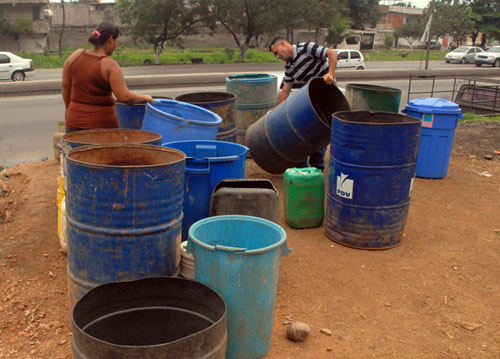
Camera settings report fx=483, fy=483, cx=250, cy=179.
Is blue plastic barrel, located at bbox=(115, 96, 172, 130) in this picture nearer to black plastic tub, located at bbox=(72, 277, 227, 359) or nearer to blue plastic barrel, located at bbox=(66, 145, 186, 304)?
blue plastic barrel, located at bbox=(66, 145, 186, 304)

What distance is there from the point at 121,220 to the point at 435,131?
4.92 meters

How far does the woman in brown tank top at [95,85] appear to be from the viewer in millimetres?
4070

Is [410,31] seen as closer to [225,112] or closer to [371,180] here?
[225,112]

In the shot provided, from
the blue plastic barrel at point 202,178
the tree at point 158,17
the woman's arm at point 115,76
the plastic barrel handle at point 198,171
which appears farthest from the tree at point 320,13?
the plastic barrel handle at point 198,171

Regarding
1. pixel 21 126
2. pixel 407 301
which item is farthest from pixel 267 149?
pixel 21 126

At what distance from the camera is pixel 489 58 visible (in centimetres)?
3503

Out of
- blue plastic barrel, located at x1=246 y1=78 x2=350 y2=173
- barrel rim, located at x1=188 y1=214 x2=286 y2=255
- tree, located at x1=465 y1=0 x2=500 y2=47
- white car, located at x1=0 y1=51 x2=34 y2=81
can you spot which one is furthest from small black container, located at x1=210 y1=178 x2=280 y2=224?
tree, located at x1=465 y1=0 x2=500 y2=47

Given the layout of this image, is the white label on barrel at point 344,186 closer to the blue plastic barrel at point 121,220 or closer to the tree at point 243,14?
the blue plastic barrel at point 121,220

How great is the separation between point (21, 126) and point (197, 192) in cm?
783

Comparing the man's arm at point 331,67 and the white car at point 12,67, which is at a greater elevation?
the man's arm at point 331,67

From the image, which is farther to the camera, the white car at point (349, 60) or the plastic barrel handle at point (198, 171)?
the white car at point (349, 60)

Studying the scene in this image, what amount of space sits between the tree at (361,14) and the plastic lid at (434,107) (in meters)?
58.6

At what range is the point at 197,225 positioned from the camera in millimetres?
2947

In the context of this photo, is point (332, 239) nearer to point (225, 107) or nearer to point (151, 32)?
point (225, 107)
